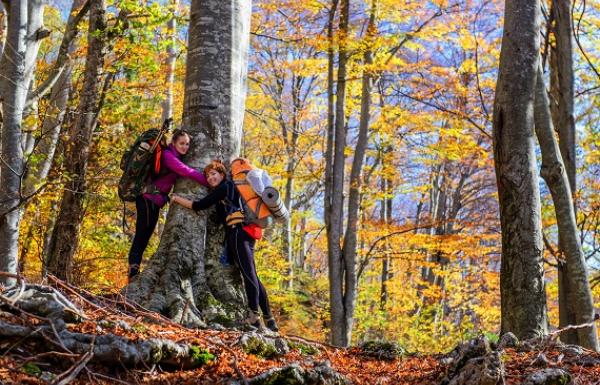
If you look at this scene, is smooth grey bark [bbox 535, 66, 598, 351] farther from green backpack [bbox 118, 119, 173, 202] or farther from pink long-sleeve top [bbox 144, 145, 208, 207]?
green backpack [bbox 118, 119, 173, 202]

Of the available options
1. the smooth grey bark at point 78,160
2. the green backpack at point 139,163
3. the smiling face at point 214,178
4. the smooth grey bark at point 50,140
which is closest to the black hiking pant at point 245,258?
the smiling face at point 214,178

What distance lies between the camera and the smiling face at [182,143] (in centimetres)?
500

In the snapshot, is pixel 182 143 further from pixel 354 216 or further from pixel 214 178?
pixel 354 216

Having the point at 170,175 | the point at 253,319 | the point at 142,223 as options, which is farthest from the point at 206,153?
the point at 253,319

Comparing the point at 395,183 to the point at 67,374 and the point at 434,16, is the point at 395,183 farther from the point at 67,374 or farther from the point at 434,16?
the point at 67,374

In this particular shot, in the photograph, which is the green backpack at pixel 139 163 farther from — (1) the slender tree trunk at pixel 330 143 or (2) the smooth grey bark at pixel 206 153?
(1) the slender tree trunk at pixel 330 143

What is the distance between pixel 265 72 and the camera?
20203 mm

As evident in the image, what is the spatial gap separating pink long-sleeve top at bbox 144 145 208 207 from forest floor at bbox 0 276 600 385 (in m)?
1.39

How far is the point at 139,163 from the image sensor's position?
5059 mm

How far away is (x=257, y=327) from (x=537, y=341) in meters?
2.16

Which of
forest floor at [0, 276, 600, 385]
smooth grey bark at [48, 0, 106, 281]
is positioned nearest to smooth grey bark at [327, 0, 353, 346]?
smooth grey bark at [48, 0, 106, 281]

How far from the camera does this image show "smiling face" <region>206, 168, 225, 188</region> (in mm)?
4895

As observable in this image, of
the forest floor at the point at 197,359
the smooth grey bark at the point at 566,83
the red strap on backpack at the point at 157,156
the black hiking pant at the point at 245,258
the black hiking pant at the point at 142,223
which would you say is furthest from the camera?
the smooth grey bark at the point at 566,83

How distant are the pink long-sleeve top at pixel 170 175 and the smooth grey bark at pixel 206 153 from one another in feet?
0.35
